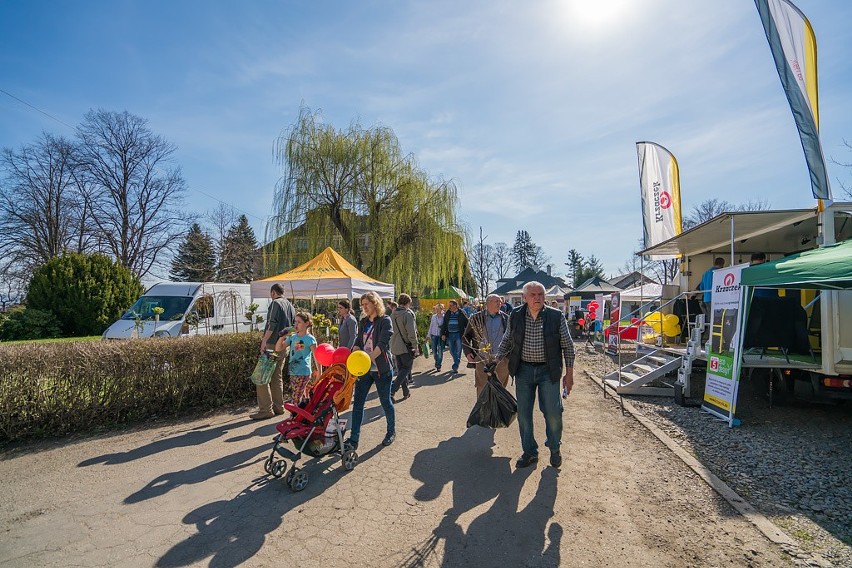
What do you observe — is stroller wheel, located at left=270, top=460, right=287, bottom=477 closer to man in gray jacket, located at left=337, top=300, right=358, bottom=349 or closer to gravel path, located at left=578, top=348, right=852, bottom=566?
man in gray jacket, located at left=337, top=300, right=358, bottom=349

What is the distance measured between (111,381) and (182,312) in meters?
7.57

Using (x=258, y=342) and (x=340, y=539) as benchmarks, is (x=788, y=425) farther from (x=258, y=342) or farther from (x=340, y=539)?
(x=258, y=342)

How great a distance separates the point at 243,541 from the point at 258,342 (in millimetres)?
4391

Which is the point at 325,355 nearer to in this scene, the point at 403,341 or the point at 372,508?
the point at 372,508

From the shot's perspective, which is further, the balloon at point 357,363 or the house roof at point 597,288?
the house roof at point 597,288

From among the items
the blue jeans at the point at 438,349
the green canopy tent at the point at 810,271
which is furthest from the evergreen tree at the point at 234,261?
the green canopy tent at the point at 810,271

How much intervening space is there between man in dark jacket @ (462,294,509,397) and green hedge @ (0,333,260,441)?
3.77 m

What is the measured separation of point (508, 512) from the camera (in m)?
3.42

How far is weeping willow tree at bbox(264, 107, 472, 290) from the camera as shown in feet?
56.3

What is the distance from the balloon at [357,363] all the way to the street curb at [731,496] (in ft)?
11.3

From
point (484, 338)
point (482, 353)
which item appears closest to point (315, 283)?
point (484, 338)

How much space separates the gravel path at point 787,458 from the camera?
3.27m

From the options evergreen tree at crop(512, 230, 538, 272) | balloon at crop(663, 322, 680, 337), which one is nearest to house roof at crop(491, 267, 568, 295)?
evergreen tree at crop(512, 230, 538, 272)

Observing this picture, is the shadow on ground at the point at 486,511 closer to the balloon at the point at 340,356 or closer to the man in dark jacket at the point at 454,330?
the balloon at the point at 340,356
